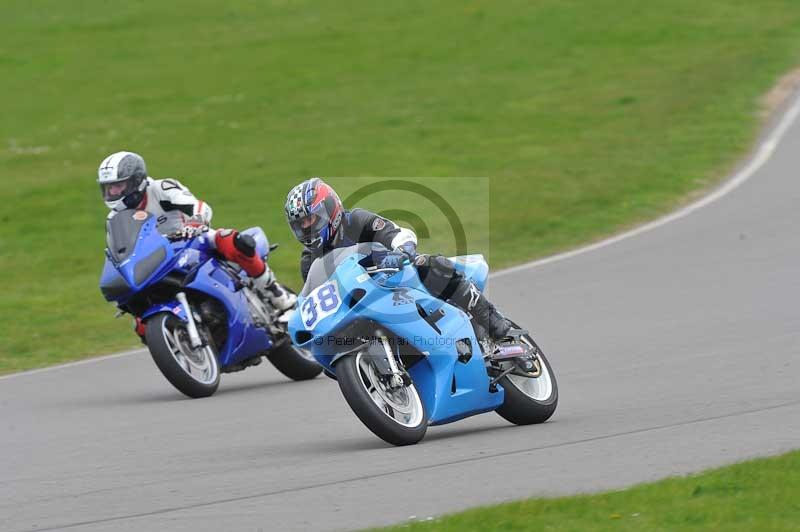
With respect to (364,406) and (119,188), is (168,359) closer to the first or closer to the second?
(119,188)

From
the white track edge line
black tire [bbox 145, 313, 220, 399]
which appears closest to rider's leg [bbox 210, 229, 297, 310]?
black tire [bbox 145, 313, 220, 399]

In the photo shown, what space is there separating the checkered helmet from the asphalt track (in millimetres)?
1267

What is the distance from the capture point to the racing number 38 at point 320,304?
7891 millimetres

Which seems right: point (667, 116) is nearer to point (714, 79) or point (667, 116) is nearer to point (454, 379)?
point (714, 79)

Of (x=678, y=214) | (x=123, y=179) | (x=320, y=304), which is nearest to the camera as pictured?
(x=320, y=304)

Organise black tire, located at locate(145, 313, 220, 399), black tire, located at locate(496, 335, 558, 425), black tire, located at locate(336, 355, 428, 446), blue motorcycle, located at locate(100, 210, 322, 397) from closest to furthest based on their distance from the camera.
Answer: black tire, located at locate(336, 355, 428, 446)
black tire, located at locate(496, 335, 558, 425)
black tire, located at locate(145, 313, 220, 399)
blue motorcycle, located at locate(100, 210, 322, 397)

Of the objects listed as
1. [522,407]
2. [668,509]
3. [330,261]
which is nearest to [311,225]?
[330,261]

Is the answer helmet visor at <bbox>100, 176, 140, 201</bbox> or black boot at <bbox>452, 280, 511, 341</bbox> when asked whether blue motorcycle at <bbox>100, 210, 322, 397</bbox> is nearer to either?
helmet visor at <bbox>100, 176, 140, 201</bbox>

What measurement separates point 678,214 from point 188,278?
295 inches

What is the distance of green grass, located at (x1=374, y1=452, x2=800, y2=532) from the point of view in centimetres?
577

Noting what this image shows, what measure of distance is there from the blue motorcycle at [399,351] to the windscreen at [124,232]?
3.19 m

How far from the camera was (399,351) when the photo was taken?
8109mm

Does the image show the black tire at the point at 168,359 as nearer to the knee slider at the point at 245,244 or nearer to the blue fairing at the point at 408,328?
the knee slider at the point at 245,244

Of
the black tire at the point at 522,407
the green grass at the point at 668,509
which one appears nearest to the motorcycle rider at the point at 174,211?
the black tire at the point at 522,407
